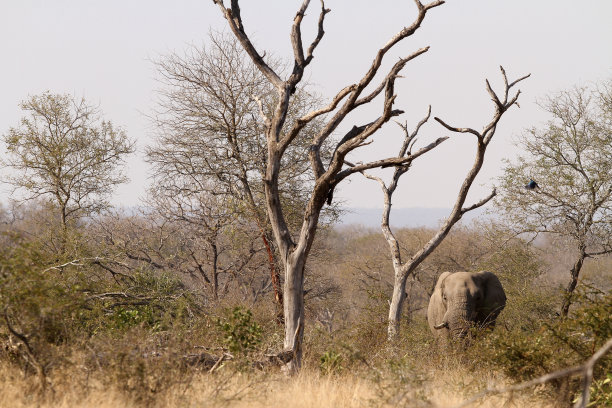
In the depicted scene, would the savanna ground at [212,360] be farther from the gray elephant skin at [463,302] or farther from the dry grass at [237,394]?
the gray elephant skin at [463,302]

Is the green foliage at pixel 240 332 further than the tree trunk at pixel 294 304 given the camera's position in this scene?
No

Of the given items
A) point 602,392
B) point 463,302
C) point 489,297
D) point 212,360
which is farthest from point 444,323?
point 212,360

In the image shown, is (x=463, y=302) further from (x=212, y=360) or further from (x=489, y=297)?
(x=212, y=360)

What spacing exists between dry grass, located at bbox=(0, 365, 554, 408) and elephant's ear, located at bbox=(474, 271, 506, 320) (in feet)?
28.2

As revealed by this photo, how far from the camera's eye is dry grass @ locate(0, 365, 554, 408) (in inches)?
274

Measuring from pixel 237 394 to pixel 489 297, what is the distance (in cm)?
1167

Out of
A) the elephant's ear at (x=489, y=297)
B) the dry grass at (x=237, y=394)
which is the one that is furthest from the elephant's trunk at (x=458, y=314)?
the dry grass at (x=237, y=394)

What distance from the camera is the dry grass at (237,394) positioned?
6957 millimetres

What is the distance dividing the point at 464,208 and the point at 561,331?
7.38 metres

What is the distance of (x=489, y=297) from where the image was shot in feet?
58.1

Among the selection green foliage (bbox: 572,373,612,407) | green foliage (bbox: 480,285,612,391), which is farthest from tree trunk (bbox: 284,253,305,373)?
green foliage (bbox: 572,373,612,407)

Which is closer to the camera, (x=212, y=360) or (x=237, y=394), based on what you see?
(x=237, y=394)

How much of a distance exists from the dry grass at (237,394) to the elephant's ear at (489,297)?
861 cm

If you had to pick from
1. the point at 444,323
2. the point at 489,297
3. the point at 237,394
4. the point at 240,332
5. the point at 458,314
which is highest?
the point at 489,297
